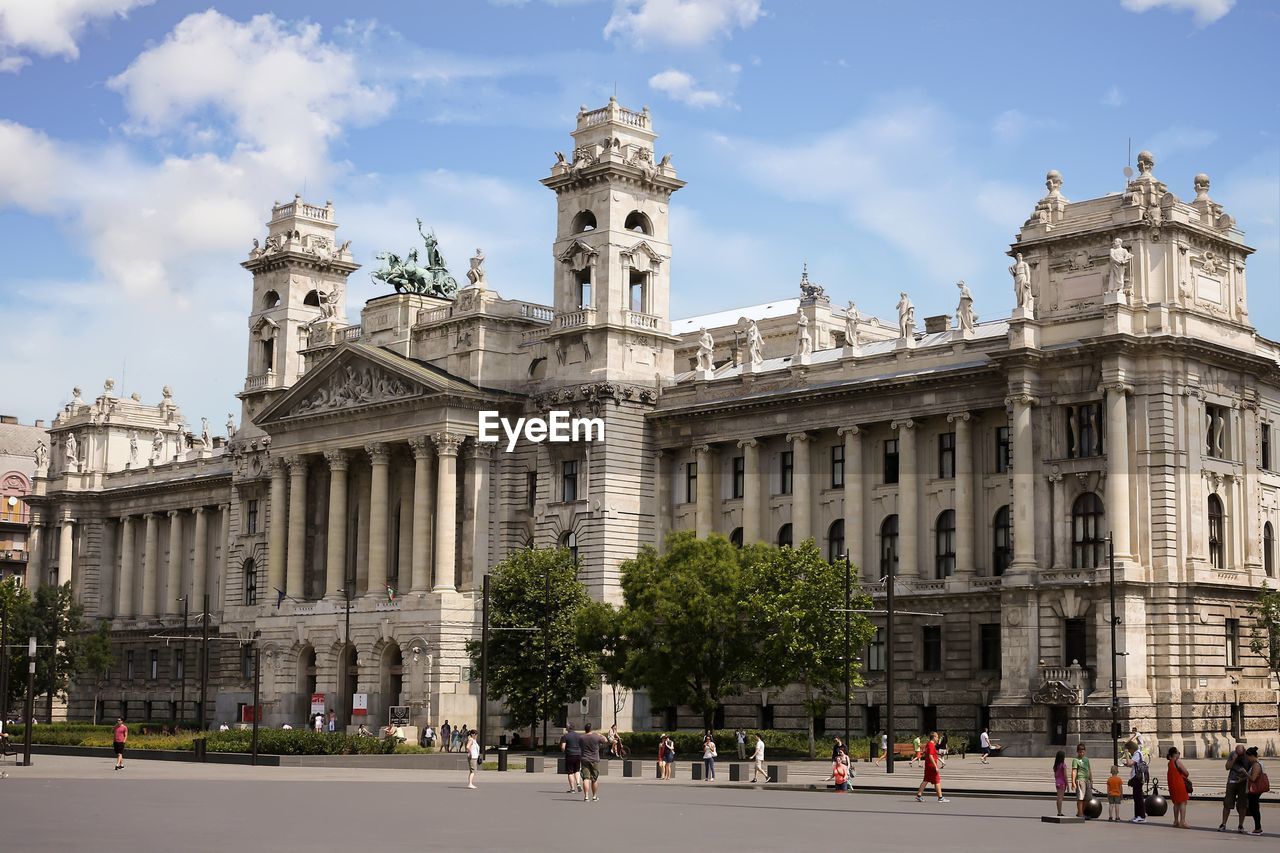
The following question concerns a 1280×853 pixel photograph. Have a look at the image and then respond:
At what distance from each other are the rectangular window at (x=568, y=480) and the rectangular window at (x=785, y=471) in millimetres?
11653

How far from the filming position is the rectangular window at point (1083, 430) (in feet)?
264

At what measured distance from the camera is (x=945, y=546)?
289 feet

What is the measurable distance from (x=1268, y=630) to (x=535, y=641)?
33877mm

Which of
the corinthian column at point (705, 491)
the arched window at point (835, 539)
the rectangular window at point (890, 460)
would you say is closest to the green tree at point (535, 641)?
the corinthian column at point (705, 491)

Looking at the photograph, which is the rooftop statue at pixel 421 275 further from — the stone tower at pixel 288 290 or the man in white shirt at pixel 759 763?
the man in white shirt at pixel 759 763

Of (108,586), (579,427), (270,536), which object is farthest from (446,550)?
(108,586)

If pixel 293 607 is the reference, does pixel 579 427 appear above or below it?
above

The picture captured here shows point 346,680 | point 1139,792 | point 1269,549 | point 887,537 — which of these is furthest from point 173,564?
point 1139,792

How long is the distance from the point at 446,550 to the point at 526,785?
4120 cm

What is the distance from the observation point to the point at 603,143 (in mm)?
101875

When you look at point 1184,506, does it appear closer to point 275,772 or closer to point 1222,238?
point 1222,238

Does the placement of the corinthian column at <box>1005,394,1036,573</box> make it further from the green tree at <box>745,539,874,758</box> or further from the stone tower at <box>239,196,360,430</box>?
the stone tower at <box>239,196,360,430</box>

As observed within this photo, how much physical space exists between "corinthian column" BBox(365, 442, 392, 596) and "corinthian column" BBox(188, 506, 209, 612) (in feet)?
112

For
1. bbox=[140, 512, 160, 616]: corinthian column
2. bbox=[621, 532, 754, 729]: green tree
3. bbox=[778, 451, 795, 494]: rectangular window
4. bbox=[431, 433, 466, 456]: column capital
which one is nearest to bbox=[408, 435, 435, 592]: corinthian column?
bbox=[431, 433, 466, 456]: column capital
